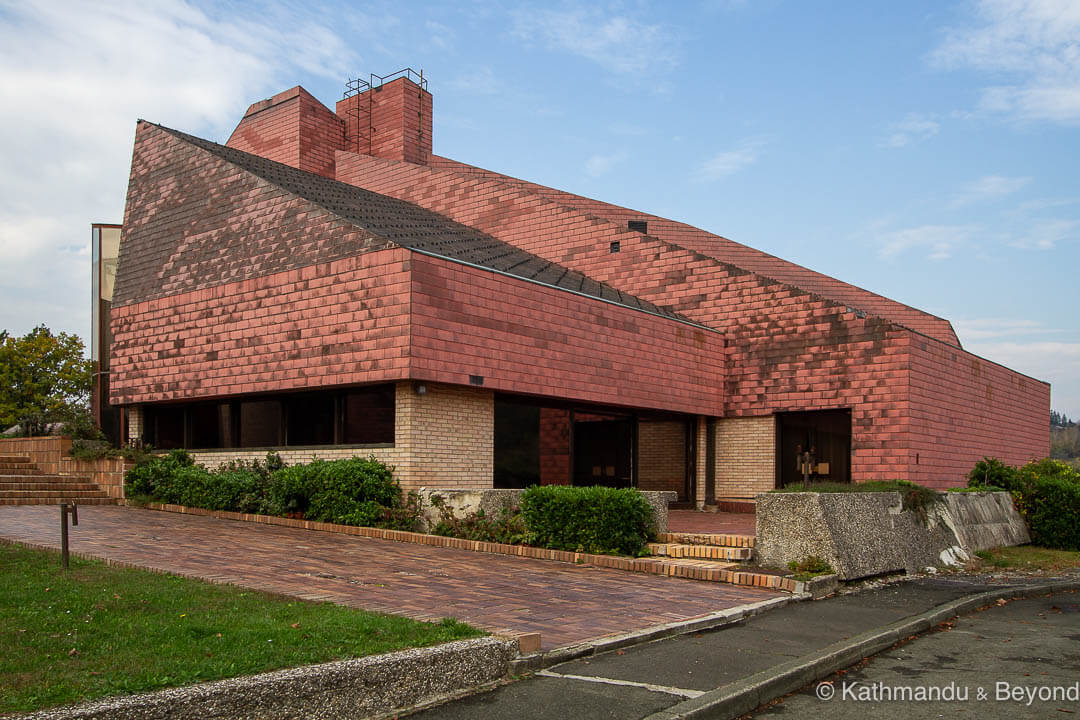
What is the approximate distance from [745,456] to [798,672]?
15975 millimetres

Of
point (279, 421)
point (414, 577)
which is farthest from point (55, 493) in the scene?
point (414, 577)

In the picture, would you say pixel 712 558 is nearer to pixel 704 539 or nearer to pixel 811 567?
pixel 704 539

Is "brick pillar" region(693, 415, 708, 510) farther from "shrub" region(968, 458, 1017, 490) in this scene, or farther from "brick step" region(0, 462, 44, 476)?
"brick step" region(0, 462, 44, 476)

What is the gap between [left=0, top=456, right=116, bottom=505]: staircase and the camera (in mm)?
18391

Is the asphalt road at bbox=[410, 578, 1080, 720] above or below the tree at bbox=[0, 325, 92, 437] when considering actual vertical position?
below

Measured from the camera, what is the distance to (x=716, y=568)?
37.6ft

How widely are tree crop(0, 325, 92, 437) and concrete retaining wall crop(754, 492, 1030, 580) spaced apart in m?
24.7

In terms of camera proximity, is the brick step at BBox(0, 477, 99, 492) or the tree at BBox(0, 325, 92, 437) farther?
the tree at BBox(0, 325, 92, 437)

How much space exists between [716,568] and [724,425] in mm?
11698

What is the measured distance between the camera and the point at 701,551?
12430mm

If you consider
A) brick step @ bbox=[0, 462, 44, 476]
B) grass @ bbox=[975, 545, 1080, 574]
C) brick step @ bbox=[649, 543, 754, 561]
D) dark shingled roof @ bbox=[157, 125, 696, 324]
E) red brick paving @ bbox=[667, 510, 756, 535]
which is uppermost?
dark shingled roof @ bbox=[157, 125, 696, 324]

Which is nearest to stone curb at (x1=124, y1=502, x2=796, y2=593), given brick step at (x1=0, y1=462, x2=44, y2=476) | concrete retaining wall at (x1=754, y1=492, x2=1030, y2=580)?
concrete retaining wall at (x1=754, y1=492, x2=1030, y2=580)

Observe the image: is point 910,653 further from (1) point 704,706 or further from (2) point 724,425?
(2) point 724,425

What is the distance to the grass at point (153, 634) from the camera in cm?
507
